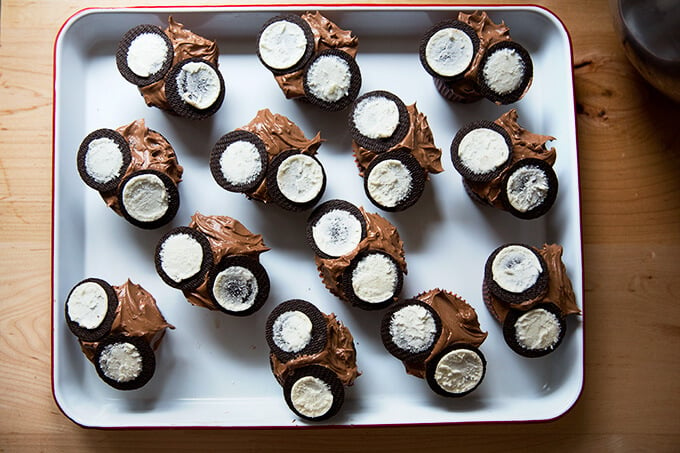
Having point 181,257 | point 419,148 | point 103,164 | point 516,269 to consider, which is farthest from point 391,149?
point 103,164

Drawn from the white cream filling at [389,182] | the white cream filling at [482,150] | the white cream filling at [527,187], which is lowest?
the white cream filling at [389,182]

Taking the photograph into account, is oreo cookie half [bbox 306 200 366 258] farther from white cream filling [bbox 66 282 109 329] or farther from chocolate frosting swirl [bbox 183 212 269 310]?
white cream filling [bbox 66 282 109 329]

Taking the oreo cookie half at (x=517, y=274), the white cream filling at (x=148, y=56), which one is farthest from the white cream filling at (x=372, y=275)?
the white cream filling at (x=148, y=56)

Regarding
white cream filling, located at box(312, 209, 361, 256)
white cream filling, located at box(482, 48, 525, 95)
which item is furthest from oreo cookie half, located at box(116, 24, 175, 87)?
white cream filling, located at box(482, 48, 525, 95)

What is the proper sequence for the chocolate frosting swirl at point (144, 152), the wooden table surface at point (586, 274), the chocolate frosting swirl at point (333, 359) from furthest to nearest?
A: 1. the wooden table surface at point (586, 274)
2. the chocolate frosting swirl at point (144, 152)
3. the chocolate frosting swirl at point (333, 359)

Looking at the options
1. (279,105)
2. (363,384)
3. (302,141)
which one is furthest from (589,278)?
(279,105)

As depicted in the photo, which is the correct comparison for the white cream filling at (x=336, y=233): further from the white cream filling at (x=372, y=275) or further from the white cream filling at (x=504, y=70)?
the white cream filling at (x=504, y=70)
